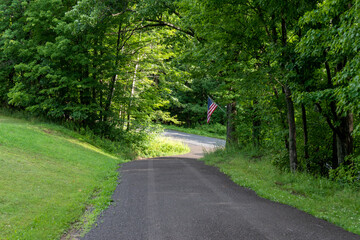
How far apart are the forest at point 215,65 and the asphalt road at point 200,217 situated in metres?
2.15

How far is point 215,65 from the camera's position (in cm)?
1369

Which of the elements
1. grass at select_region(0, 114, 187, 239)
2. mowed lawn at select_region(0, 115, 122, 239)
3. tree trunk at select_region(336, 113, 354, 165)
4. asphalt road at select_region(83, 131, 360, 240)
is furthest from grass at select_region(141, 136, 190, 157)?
tree trunk at select_region(336, 113, 354, 165)

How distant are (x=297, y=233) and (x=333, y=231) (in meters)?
0.75

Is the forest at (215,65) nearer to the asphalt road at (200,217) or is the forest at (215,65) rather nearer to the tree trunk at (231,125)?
the tree trunk at (231,125)

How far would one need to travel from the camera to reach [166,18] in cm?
1877

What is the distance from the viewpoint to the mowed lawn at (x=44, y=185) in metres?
5.40

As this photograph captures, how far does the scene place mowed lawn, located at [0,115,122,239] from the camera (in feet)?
17.7

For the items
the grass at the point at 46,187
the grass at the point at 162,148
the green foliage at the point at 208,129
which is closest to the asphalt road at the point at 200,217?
the grass at the point at 46,187

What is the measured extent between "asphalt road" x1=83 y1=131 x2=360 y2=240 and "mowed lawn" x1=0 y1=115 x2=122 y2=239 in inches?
29.1

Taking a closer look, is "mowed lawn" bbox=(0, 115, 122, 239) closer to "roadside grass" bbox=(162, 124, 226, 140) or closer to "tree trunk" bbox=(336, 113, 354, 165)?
"tree trunk" bbox=(336, 113, 354, 165)

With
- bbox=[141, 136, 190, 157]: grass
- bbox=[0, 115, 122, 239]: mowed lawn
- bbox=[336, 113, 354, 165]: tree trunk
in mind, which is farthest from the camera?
bbox=[141, 136, 190, 157]: grass

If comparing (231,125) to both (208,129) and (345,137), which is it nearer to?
(345,137)

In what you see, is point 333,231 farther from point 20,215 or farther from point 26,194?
point 26,194

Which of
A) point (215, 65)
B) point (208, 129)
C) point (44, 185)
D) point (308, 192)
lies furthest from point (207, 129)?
point (44, 185)
